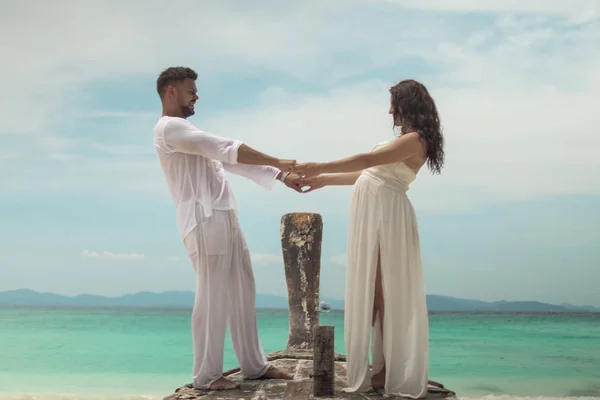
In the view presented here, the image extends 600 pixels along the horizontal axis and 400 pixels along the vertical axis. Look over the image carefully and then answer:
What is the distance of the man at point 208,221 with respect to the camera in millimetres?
4703

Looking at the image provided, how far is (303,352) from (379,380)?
248 cm

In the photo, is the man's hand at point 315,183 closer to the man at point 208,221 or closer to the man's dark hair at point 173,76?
the man at point 208,221

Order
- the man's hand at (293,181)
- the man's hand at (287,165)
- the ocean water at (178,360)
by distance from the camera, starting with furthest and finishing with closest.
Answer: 1. the ocean water at (178,360)
2. the man's hand at (293,181)
3. the man's hand at (287,165)

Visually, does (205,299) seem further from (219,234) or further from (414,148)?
(414,148)

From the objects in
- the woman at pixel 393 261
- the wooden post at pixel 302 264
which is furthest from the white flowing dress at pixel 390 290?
the wooden post at pixel 302 264

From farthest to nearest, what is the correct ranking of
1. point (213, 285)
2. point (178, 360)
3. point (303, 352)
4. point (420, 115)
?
1. point (178, 360)
2. point (303, 352)
3. point (213, 285)
4. point (420, 115)

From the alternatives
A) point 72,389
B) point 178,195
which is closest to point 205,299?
point 178,195

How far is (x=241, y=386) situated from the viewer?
4.80m

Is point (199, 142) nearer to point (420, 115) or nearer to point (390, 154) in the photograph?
point (390, 154)

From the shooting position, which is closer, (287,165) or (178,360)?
(287,165)

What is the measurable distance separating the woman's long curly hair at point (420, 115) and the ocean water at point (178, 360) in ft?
37.1

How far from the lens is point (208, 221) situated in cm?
475

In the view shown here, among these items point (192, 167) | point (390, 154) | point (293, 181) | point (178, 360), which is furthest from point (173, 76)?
point (178, 360)

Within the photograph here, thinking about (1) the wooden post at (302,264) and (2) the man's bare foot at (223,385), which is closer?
(2) the man's bare foot at (223,385)
